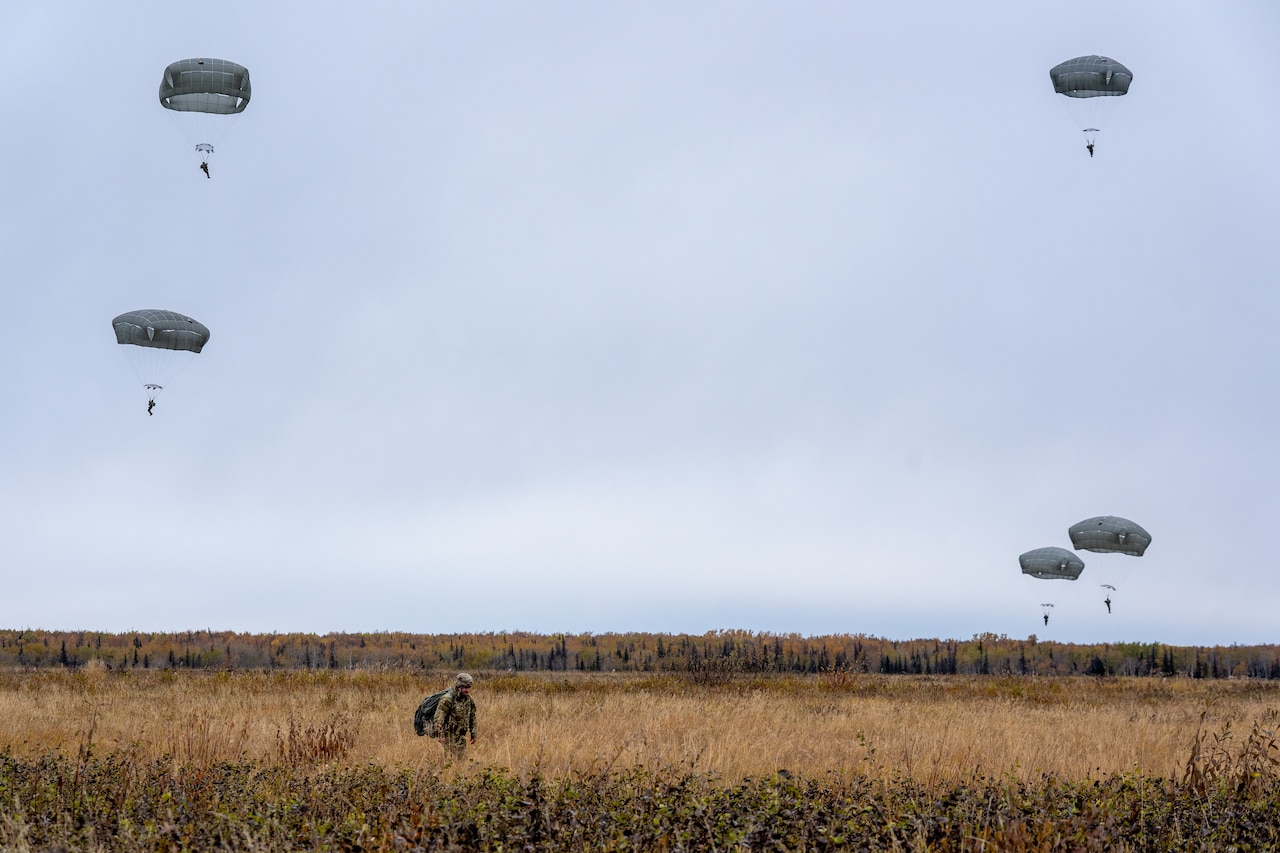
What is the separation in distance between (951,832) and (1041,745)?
7493 millimetres

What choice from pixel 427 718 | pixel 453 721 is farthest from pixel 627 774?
pixel 427 718

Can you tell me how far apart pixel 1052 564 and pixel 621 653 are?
22.6m

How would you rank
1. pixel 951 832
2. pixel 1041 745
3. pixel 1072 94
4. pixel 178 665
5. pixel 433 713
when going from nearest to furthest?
pixel 951 832 → pixel 433 713 → pixel 1041 745 → pixel 1072 94 → pixel 178 665

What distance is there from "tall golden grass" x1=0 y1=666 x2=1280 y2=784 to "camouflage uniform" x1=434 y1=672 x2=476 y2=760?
289 mm

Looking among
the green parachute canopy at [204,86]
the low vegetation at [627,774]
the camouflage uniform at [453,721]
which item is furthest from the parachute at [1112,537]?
the camouflage uniform at [453,721]

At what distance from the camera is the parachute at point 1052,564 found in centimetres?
5228

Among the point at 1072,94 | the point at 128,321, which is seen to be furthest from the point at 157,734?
the point at 1072,94

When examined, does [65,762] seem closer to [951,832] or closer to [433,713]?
[433,713]

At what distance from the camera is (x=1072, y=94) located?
37.0m

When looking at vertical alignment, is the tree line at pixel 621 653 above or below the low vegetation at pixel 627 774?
below

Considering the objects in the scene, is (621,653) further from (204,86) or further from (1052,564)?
Result: (204,86)

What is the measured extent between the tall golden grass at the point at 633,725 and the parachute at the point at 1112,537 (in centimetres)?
1690

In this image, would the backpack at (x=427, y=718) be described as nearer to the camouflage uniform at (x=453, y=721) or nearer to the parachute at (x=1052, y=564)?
the camouflage uniform at (x=453, y=721)

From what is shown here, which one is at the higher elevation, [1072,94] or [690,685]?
[1072,94]
